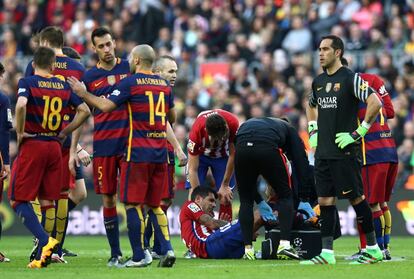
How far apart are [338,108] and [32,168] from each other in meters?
3.48

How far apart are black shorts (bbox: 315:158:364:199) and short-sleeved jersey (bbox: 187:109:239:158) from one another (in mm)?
2147

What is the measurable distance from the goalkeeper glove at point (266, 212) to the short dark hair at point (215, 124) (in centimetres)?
107

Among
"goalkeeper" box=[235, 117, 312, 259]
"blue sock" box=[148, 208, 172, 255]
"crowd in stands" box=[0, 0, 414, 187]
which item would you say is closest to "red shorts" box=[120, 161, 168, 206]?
"blue sock" box=[148, 208, 172, 255]

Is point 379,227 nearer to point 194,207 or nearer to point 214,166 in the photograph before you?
point 194,207

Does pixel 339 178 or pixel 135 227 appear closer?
pixel 135 227

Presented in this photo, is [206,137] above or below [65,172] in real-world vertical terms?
above

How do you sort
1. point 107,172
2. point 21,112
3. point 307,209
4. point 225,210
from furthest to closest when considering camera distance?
point 225,210 → point 307,209 → point 107,172 → point 21,112

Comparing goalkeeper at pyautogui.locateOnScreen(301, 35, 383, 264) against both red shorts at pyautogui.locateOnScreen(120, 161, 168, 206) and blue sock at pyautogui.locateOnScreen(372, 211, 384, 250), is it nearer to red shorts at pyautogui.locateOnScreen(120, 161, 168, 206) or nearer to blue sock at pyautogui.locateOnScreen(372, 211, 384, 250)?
blue sock at pyautogui.locateOnScreen(372, 211, 384, 250)

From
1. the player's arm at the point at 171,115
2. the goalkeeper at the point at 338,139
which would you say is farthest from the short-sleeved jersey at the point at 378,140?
the player's arm at the point at 171,115

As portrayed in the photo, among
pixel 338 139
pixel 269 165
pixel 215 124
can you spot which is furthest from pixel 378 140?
pixel 215 124

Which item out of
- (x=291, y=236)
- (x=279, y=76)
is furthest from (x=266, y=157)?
(x=279, y=76)

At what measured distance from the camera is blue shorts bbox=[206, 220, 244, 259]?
1503 cm

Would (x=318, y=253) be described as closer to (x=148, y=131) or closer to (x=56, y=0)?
(x=148, y=131)

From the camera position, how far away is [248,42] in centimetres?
2758
